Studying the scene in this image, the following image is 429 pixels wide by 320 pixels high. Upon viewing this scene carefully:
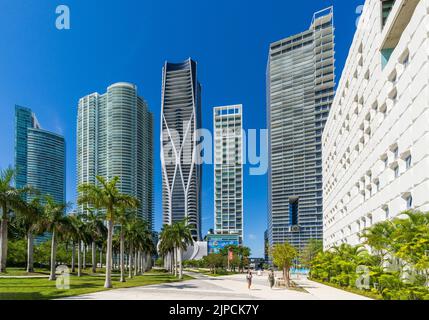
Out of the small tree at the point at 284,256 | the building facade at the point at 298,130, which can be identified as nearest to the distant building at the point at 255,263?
the building facade at the point at 298,130

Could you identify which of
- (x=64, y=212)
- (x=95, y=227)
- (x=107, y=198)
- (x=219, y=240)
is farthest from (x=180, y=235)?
(x=219, y=240)

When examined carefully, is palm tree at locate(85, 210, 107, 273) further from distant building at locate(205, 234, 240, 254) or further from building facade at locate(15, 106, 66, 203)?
distant building at locate(205, 234, 240, 254)

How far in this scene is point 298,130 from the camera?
171 metres

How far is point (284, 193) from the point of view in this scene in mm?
180125

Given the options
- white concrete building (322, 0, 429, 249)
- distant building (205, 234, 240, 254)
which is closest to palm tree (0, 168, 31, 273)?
white concrete building (322, 0, 429, 249)

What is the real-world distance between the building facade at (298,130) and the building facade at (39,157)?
138323 millimetres

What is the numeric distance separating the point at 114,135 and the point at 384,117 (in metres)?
25.7

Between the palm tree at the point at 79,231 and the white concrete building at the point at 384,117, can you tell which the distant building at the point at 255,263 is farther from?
the white concrete building at the point at 384,117

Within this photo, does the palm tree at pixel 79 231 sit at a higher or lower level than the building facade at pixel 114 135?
lower

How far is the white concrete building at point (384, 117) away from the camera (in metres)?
21.6

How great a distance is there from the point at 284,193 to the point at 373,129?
15016 centimetres

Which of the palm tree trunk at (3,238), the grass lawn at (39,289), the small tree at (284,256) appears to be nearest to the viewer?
the grass lawn at (39,289)

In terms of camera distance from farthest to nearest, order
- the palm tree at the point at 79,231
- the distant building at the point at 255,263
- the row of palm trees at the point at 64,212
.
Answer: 1. the distant building at the point at 255,263
2. the palm tree at the point at 79,231
3. the row of palm trees at the point at 64,212
